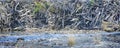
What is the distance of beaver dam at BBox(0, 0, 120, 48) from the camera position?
1145 centimetres

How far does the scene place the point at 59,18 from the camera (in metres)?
12.2

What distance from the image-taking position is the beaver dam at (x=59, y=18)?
11.5 m

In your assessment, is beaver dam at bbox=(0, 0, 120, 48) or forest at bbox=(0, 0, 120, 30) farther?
forest at bbox=(0, 0, 120, 30)

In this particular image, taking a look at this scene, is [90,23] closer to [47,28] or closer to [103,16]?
[103,16]

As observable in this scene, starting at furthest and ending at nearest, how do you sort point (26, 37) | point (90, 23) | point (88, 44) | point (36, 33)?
point (90, 23), point (36, 33), point (26, 37), point (88, 44)

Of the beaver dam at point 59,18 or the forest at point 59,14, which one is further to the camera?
the forest at point 59,14

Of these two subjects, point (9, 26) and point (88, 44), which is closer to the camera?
point (88, 44)

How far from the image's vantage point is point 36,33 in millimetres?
11352

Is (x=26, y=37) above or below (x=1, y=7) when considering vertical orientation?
below

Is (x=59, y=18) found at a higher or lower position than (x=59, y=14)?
lower

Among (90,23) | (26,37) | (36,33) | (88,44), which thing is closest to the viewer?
(88,44)

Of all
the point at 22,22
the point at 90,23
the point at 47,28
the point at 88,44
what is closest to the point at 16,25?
the point at 22,22

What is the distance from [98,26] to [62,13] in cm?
138

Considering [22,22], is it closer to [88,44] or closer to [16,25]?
[16,25]
